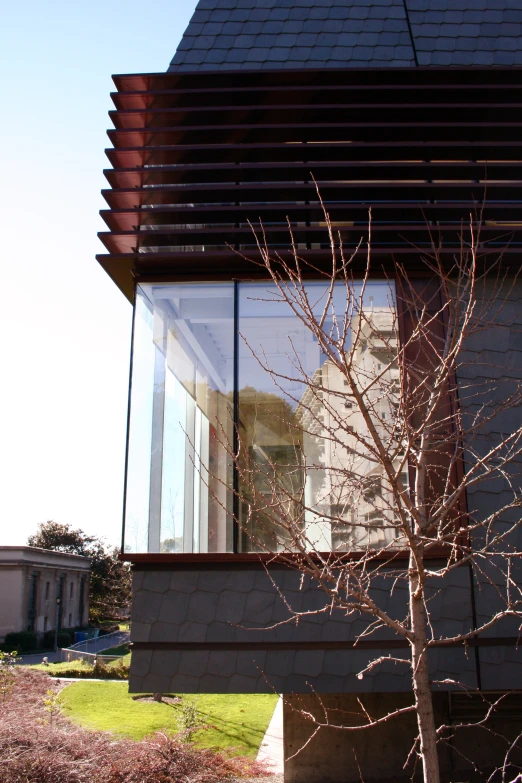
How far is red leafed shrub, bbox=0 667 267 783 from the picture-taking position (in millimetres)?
7664

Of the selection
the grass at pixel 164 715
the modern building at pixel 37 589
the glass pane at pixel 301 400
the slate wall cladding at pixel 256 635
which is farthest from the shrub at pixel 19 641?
the glass pane at pixel 301 400

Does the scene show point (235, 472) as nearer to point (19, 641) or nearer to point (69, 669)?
point (69, 669)

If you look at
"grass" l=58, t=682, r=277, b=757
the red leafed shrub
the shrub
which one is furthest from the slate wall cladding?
the shrub

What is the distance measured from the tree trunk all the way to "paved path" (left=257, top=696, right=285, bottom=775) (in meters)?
6.30

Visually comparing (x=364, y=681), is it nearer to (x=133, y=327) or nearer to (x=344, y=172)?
(x=133, y=327)

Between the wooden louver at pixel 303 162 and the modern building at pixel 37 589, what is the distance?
33332mm

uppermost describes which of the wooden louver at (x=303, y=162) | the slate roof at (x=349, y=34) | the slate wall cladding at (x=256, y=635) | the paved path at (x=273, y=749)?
the slate roof at (x=349, y=34)

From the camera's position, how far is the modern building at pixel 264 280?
7.21m

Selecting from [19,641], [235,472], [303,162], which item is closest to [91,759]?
[235,472]

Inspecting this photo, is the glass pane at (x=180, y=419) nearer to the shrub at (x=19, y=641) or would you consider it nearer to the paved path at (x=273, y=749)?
the paved path at (x=273, y=749)

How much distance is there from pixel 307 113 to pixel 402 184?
1537 mm

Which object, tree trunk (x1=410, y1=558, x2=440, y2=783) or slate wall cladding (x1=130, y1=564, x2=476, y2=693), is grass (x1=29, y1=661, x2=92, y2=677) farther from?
tree trunk (x1=410, y1=558, x2=440, y2=783)

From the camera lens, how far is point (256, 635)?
7.20 m

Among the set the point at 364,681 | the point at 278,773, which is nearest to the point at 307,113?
the point at 364,681
